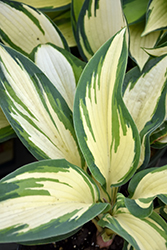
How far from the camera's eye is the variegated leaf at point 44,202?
0.97 ft

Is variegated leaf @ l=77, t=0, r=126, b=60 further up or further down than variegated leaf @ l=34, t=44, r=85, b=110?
further up

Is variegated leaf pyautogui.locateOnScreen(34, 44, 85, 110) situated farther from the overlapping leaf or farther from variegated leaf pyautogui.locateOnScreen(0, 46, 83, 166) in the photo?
the overlapping leaf

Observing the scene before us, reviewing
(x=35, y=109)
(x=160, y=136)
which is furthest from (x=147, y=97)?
(x=35, y=109)

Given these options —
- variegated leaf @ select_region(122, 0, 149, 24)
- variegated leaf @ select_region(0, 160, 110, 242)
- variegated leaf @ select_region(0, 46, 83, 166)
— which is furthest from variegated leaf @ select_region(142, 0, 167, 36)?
variegated leaf @ select_region(0, 160, 110, 242)

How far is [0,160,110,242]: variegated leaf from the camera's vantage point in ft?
0.97

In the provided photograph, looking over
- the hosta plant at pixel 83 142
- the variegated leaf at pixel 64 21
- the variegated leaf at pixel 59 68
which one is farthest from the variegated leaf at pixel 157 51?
the variegated leaf at pixel 64 21

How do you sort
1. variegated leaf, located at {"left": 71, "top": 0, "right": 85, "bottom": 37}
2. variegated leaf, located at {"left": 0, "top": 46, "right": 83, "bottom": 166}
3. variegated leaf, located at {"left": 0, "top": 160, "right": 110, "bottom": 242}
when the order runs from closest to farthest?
variegated leaf, located at {"left": 0, "top": 160, "right": 110, "bottom": 242}, variegated leaf, located at {"left": 0, "top": 46, "right": 83, "bottom": 166}, variegated leaf, located at {"left": 71, "top": 0, "right": 85, "bottom": 37}

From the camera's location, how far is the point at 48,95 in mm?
435

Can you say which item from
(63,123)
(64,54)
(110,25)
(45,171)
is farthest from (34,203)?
(110,25)

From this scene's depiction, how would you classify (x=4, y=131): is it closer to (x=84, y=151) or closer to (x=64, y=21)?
(x=84, y=151)

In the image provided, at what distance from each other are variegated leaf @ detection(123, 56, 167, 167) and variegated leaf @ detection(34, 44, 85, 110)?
105 mm

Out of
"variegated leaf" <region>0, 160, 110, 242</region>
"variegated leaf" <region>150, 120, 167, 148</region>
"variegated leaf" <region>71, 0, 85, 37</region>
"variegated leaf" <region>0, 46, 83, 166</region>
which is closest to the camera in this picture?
"variegated leaf" <region>0, 160, 110, 242</region>

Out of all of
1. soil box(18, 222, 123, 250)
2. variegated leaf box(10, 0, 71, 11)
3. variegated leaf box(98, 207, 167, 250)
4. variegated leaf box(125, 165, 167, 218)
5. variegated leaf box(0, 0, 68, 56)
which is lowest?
soil box(18, 222, 123, 250)

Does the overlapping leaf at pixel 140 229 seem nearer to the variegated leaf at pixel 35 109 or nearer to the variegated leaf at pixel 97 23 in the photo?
the variegated leaf at pixel 35 109
